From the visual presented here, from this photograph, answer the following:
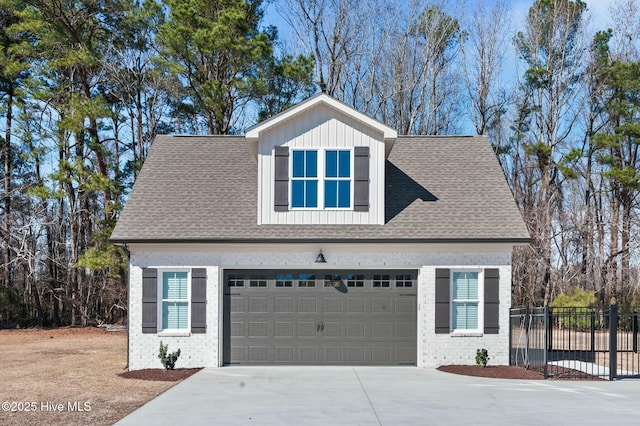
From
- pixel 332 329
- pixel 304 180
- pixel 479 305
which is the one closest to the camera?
pixel 479 305

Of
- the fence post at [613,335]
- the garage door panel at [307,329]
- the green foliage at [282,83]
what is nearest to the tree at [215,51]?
the green foliage at [282,83]

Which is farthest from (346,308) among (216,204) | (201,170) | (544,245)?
(544,245)

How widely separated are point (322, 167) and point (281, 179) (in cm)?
104

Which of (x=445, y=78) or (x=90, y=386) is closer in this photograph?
(x=90, y=386)

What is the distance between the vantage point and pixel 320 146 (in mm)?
16266

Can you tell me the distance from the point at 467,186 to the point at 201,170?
718 cm

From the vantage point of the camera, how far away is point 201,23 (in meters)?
27.5

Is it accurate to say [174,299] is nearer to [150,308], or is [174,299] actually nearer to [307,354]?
[150,308]

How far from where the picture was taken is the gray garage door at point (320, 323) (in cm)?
1578

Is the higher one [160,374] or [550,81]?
[550,81]

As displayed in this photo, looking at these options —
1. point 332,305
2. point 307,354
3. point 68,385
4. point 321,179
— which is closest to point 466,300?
point 332,305

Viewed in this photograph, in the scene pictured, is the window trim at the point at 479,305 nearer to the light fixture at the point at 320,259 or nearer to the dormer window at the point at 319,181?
the light fixture at the point at 320,259

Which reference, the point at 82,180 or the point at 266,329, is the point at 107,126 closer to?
the point at 82,180

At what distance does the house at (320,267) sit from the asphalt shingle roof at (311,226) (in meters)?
0.06
